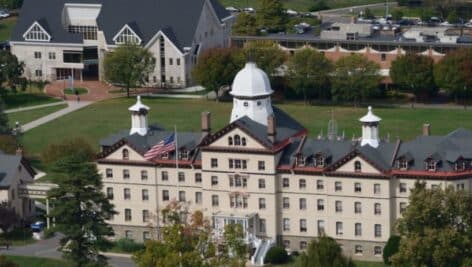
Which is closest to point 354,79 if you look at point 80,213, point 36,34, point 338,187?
point 36,34

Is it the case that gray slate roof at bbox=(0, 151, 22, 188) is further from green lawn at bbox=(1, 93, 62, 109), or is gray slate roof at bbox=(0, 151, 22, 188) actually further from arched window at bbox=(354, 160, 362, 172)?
green lawn at bbox=(1, 93, 62, 109)

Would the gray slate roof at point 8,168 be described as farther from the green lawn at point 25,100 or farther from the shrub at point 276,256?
the green lawn at point 25,100

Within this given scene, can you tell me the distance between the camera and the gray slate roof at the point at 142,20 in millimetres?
193500

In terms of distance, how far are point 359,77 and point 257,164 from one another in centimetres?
4919

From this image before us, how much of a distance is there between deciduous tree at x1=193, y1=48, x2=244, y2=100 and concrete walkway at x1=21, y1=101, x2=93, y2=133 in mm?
11689

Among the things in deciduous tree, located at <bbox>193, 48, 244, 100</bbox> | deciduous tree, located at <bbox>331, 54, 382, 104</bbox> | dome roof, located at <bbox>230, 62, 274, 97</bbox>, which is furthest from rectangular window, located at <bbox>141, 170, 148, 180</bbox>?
deciduous tree, located at <bbox>193, 48, 244, 100</bbox>

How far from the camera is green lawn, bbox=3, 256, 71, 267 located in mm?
125094

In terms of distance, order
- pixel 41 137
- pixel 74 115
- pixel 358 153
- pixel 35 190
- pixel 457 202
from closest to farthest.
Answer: pixel 457 202 < pixel 358 153 < pixel 35 190 < pixel 41 137 < pixel 74 115

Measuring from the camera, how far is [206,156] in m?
130

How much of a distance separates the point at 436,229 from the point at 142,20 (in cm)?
8581

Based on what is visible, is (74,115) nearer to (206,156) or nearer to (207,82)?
(207,82)

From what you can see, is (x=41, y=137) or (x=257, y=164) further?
(x=41, y=137)

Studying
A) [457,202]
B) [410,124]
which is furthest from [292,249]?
[410,124]

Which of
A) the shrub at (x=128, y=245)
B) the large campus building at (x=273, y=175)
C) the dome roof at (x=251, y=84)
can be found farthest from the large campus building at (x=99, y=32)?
the shrub at (x=128, y=245)
